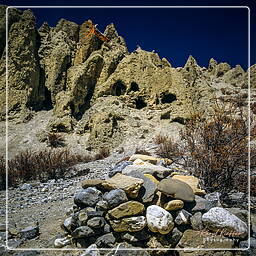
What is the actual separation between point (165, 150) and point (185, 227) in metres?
4.62

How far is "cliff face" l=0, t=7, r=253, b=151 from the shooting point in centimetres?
1367

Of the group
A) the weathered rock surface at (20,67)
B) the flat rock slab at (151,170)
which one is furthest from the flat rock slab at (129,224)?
the weathered rock surface at (20,67)

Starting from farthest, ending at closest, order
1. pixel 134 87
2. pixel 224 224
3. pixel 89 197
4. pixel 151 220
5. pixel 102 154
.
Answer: pixel 134 87 → pixel 102 154 → pixel 89 197 → pixel 151 220 → pixel 224 224

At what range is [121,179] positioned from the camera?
2877 millimetres

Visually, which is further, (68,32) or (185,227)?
(68,32)

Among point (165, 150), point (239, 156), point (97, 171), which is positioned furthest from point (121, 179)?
point (165, 150)

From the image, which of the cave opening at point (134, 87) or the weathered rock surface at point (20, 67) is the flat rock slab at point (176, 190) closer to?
the cave opening at point (134, 87)

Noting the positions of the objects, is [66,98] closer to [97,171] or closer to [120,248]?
[97,171]

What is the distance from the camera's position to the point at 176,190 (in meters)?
2.62

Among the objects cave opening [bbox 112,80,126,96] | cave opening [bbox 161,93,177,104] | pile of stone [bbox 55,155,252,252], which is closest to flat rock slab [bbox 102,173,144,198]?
pile of stone [bbox 55,155,252,252]

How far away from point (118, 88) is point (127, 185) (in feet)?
41.2

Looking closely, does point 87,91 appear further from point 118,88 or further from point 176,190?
point 176,190

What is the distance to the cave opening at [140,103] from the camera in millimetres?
14301

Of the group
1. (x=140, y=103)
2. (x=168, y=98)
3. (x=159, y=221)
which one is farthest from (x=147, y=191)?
(x=168, y=98)
